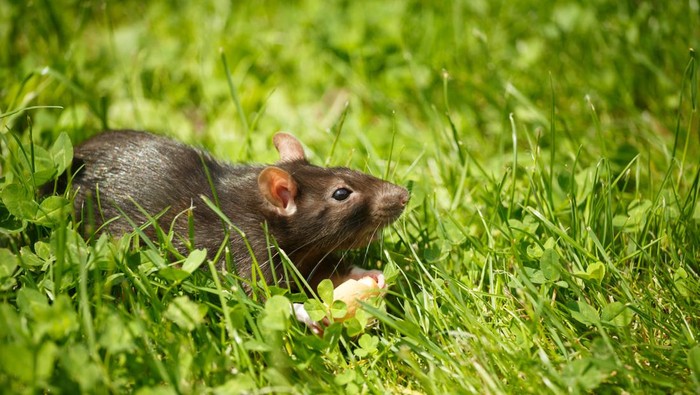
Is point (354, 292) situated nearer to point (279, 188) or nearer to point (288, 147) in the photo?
point (279, 188)

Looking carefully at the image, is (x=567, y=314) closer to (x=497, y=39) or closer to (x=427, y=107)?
(x=427, y=107)

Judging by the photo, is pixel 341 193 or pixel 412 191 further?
pixel 412 191

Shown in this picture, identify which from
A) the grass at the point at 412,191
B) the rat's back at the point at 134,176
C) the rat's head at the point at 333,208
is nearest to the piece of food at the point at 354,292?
the grass at the point at 412,191

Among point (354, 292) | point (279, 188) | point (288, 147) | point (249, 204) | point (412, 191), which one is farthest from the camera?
point (288, 147)

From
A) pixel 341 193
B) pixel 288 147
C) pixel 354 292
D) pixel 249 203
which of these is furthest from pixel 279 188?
pixel 354 292

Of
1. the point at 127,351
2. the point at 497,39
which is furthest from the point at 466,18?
the point at 127,351

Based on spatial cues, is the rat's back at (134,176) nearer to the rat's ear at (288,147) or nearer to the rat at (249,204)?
the rat at (249,204)

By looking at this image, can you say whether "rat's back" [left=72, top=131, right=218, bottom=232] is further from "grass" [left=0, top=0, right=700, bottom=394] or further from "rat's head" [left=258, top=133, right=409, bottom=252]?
"rat's head" [left=258, top=133, right=409, bottom=252]
